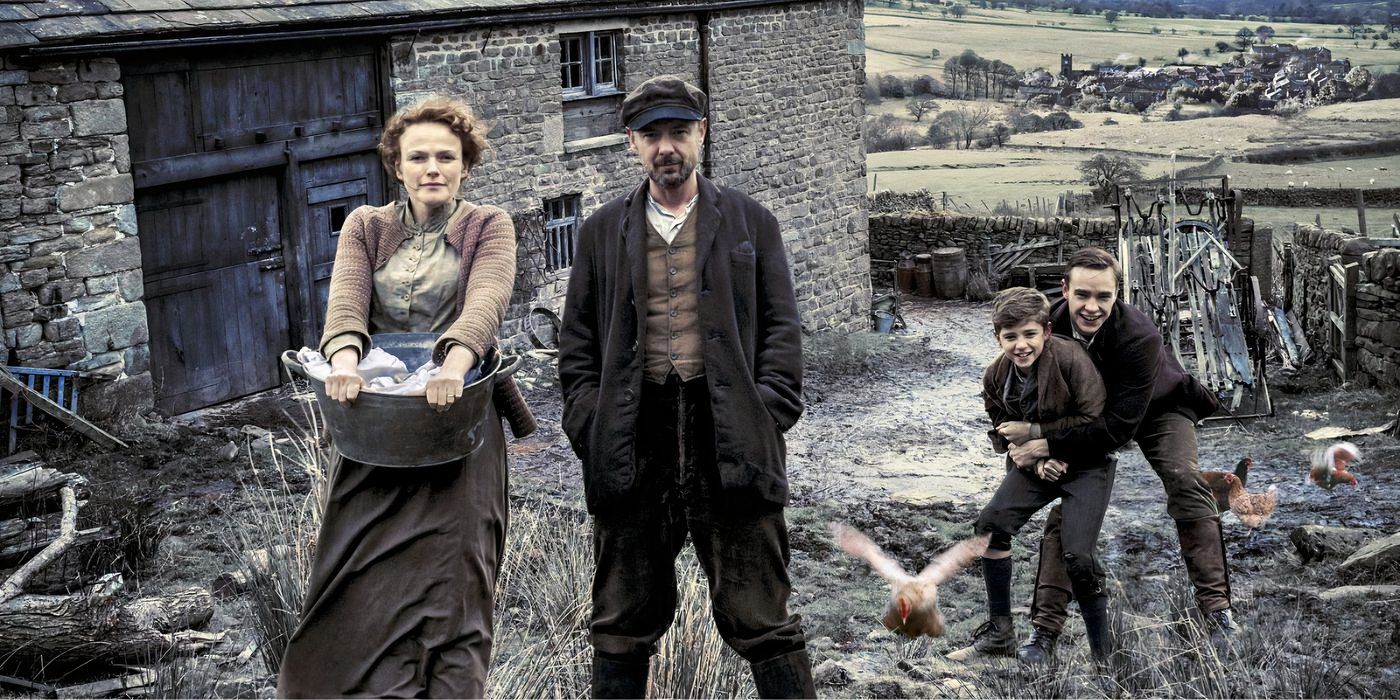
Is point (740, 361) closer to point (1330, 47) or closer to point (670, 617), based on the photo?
point (670, 617)

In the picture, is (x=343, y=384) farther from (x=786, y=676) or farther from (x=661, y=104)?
(x=786, y=676)

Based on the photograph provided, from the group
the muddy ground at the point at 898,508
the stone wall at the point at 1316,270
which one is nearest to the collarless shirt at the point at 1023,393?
the muddy ground at the point at 898,508

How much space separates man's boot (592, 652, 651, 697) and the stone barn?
8165 millimetres

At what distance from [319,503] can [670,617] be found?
1.80 m

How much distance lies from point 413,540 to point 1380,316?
11083 millimetres

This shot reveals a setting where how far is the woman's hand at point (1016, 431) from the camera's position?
17.0 ft

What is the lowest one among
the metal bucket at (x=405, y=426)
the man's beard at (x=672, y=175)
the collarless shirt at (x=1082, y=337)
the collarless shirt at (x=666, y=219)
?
the collarless shirt at (x=1082, y=337)

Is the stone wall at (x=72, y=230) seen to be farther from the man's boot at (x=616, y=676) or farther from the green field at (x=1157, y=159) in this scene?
the green field at (x=1157, y=159)

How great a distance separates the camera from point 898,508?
919cm

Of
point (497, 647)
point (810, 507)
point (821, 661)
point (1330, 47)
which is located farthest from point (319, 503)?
point (1330, 47)

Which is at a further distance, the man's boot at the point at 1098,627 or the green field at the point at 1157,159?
the green field at the point at 1157,159

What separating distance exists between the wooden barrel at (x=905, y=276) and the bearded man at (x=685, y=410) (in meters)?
20.0

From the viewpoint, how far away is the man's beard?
3.83 m

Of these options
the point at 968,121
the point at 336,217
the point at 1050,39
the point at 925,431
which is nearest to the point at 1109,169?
the point at 968,121
